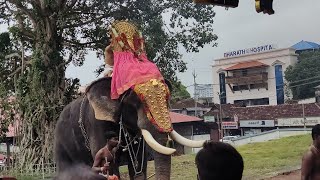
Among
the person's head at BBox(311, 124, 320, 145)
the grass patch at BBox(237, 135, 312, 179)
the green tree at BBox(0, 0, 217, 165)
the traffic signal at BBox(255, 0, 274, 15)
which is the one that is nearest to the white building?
the grass patch at BBox(237, 135, 312, 179)

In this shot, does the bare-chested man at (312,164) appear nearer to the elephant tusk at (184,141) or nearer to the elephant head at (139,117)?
the elephant tusk at (184,141)

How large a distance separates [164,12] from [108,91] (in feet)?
18.7

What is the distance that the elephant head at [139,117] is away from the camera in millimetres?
5617

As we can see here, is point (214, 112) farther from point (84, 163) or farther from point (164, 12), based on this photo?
point (84, 163)

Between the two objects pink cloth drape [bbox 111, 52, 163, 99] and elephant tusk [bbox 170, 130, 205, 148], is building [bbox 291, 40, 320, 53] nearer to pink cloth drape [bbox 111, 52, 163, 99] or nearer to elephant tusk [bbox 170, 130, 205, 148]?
pink cloth drape [bbox 111, 52, 163, 99]

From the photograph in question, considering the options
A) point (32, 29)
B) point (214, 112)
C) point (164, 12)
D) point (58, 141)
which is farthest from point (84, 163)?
point (214, 112)

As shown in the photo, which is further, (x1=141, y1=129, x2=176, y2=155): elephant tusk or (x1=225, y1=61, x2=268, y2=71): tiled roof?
(x1=225, y1=61, x2=268, y2=71): tiled roof

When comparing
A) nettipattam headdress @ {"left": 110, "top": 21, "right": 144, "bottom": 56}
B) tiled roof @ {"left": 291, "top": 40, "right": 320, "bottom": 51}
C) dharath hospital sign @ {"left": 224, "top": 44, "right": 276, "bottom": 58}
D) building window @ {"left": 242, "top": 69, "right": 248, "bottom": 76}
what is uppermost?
tiled roof @ {"left": 291, "top": 40, "right": 320, "bottom": 51}

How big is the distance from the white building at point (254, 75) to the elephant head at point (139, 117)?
4156 cm

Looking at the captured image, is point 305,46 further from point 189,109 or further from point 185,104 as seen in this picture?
point 189,109

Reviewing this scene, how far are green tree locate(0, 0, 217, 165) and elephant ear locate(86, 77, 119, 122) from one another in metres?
4.96

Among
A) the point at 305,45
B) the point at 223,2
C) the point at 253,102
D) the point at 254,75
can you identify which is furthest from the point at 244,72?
the point at 223,2

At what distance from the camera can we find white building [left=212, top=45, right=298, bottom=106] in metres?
47.1

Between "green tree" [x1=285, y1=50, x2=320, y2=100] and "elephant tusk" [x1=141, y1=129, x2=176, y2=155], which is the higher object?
"green tree" [x1=285, y1=50, x2=320, y2=100]
